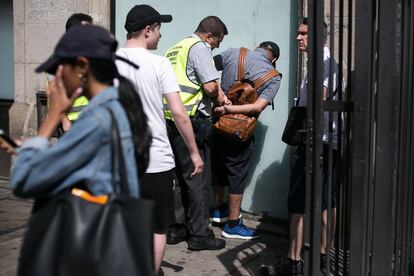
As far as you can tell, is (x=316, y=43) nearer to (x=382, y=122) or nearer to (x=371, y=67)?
(x=371, y=67)

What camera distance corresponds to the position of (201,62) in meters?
4.61

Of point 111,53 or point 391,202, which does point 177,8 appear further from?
point 111,53

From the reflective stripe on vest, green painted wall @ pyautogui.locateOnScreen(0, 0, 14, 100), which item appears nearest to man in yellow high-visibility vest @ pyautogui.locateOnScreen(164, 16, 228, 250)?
the reflective stripe on vest

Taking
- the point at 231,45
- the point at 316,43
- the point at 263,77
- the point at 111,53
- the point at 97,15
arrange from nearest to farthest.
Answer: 1. the point at 111,53
2. the point at 316,43
3. the point at 263,77
4. the point at 231,45
5. the point at 97,15

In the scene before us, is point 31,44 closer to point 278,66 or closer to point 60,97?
point 278,66

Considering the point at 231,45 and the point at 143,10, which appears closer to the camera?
the point at 143,10

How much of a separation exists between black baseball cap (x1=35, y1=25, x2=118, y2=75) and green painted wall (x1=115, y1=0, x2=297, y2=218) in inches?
137

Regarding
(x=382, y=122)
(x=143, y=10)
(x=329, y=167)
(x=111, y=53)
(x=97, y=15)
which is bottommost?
(x=329, y=167)

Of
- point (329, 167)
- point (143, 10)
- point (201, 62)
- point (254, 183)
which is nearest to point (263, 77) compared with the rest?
point (201, 62)

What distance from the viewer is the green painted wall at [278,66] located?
17.9 feet

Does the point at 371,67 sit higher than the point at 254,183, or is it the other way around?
the point at 371,67

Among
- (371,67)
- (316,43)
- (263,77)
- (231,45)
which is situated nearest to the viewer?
(316,43)

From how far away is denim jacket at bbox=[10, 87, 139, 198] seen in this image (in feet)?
6.66

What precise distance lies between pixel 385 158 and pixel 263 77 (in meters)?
1.98
